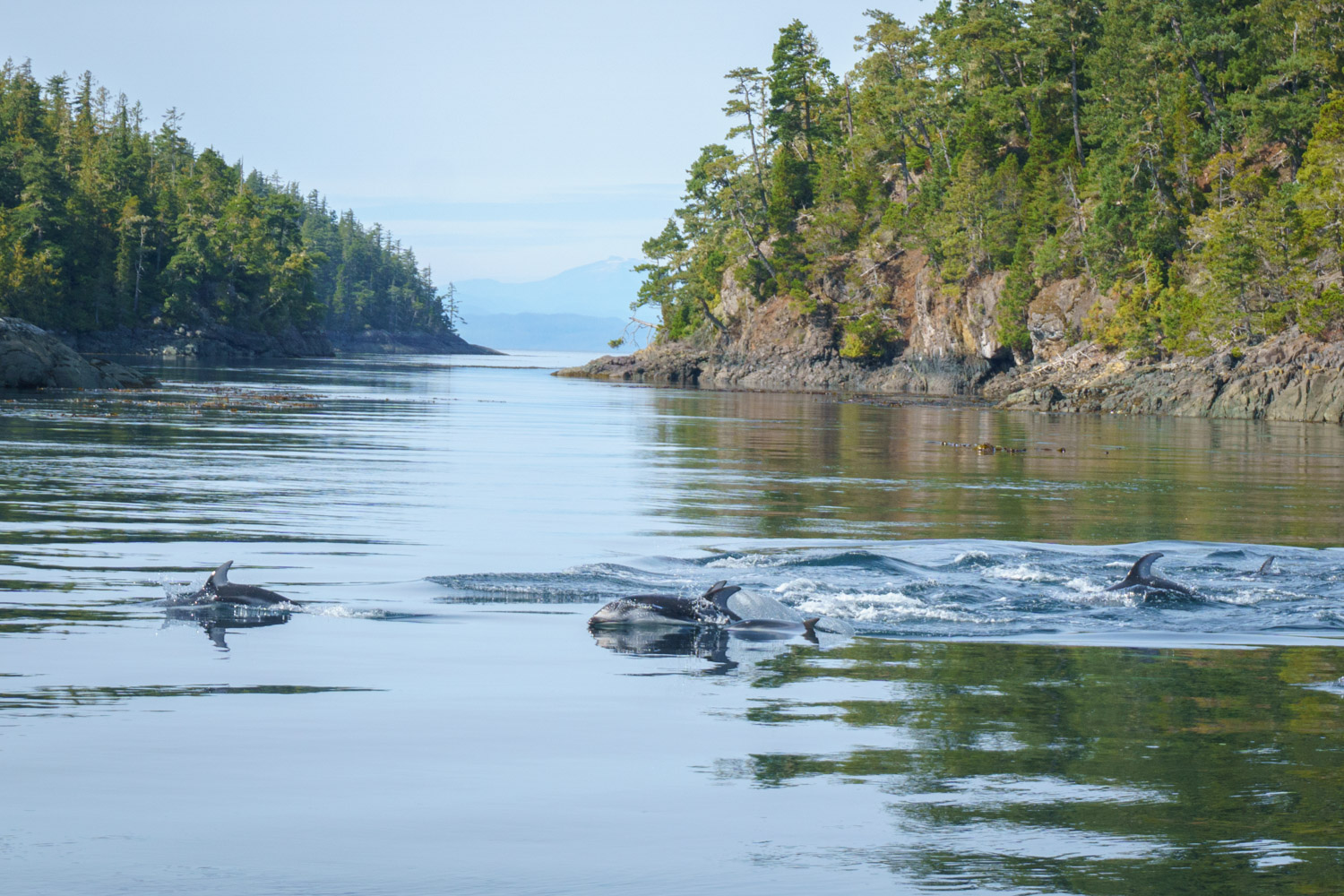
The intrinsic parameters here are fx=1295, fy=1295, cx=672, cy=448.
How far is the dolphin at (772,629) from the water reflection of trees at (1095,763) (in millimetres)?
516

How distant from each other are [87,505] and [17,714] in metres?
10.5

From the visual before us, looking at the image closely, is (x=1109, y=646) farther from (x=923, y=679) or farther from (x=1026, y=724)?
(x=1026, y=724)

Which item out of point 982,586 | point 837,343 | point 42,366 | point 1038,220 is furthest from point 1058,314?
point 982,586

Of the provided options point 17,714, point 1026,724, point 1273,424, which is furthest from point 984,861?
point 1273,424

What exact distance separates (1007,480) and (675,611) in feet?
50.5

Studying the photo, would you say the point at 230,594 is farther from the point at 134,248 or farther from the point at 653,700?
the point at 134,248

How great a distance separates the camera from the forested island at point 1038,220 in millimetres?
55531

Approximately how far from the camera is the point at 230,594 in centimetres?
978

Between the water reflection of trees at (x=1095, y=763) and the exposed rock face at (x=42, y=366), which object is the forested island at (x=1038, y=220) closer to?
the exposed rock face at (x=42, y=366)

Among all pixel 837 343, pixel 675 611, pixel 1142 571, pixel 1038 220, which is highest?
pixel 1038 220

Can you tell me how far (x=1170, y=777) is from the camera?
5.92 m

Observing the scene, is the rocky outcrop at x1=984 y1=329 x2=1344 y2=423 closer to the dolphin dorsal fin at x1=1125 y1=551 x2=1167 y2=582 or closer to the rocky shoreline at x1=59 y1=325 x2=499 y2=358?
the dolphin dorsal fin at x1=1125 y1=551 x2=1167 y2=582

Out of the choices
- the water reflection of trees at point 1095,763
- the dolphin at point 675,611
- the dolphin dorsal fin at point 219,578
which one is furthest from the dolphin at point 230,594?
the water reflection of trees at point 1095,763

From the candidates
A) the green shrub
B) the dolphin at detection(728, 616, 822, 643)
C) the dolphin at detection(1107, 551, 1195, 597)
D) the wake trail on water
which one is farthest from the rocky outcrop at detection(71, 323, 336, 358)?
the dolphin at detection(1107, 551, 1195, 597)
